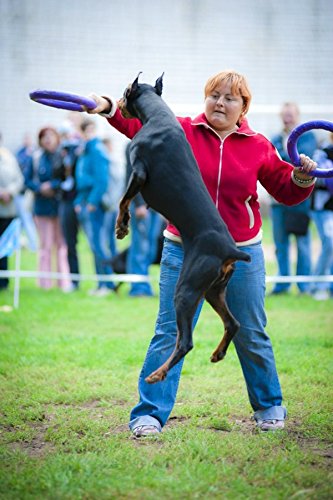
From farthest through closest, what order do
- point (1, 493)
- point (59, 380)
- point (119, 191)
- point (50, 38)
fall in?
1. point (50, 38)
2. point (119, 191)
3. point (59, 380)
4. point (1, 493)

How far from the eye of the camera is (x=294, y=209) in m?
9.64

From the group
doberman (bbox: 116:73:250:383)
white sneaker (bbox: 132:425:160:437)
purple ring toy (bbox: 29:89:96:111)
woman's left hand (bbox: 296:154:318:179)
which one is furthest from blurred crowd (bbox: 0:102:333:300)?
doberman (bbox: 116:73:250:383)

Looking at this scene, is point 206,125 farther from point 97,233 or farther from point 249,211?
point 97,233

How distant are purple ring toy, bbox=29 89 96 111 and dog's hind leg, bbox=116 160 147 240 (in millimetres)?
571

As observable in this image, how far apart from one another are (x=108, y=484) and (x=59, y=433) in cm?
96

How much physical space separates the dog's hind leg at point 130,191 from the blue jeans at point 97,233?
651 cm

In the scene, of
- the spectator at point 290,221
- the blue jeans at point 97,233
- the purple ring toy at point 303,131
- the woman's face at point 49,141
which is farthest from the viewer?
the woman's face at point 49,141

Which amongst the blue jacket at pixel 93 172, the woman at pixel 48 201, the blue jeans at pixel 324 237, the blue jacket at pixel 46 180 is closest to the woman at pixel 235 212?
the blue jeans at pixel 324 237

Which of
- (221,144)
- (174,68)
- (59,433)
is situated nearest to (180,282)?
(221,144)

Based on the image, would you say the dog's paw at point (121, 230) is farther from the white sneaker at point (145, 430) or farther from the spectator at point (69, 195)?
the spectator at point (69, 195)

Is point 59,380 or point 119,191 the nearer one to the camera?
point 59,380

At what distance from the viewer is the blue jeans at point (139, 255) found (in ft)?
33.0

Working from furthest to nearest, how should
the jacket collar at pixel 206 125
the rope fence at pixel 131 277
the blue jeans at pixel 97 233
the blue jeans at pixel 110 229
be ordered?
1. the blue jeans at pixel 110 229
2. the blue jeans at pixel 97 233
3. the rope fence at pixel 131 277
4. the jacket collar at pixel 206 125

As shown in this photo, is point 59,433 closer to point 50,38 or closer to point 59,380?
point 59,380
